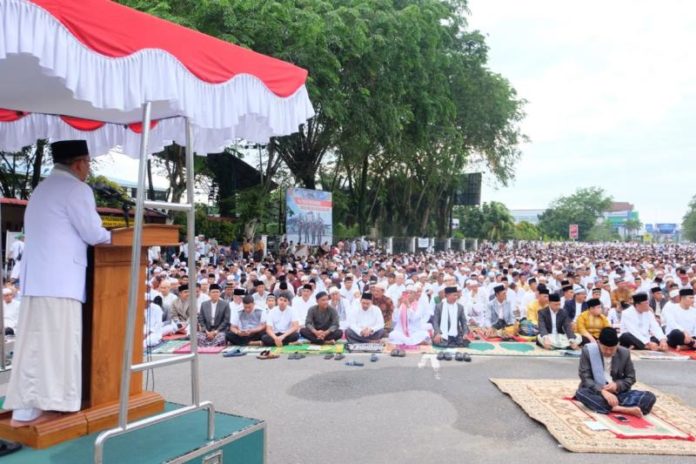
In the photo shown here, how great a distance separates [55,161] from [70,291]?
2.33ft

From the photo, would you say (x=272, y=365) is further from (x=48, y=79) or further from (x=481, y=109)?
(x=481, y=109)

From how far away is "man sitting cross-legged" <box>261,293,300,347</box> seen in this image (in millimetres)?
9016

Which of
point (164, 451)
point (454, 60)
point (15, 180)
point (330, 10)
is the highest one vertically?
point (454, 60)

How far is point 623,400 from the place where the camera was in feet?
17.8

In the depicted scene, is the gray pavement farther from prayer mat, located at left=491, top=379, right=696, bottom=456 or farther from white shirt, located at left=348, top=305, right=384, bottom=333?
white shirt, located at left=348, top=305, right=384, bottom=333

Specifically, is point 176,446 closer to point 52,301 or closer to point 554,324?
point 52,301

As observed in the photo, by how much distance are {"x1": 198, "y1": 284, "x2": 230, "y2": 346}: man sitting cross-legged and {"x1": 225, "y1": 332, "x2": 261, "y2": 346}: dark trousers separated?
0.15 metres

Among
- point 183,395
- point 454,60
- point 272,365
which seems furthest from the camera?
point 454,60

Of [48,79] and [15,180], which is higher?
[15,180]

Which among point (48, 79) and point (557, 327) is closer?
point (48, 79)

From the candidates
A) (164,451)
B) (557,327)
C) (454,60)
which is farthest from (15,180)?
(164,451)

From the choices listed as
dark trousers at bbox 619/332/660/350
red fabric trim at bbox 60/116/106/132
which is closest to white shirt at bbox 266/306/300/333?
dark trousers at bbox 619/332/660/350

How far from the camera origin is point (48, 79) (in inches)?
111

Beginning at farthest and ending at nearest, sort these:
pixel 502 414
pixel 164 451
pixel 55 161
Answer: pixel 502 414 < pixel 55 161 < pixel 164 451
